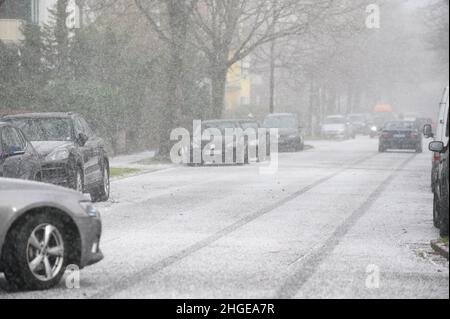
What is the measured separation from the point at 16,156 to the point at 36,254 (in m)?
6.80

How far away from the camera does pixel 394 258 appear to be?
12344 mm

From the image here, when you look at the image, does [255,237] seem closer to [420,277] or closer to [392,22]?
[420,277]

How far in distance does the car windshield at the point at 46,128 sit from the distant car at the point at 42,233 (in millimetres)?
9800

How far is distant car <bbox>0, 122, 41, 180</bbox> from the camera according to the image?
15938 millimetres

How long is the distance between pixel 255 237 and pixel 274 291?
4643 millimetres

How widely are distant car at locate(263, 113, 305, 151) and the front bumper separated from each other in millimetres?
39625

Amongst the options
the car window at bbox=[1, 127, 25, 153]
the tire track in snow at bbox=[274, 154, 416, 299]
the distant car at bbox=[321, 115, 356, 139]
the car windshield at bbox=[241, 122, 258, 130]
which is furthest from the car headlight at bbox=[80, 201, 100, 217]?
the distant car at bbox=[321, 115, 356, 139]

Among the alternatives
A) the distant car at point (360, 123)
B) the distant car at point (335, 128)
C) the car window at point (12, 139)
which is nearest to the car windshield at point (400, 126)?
the distant car at point (335, 128)

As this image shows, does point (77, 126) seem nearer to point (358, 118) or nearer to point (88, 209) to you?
point (88, 209)

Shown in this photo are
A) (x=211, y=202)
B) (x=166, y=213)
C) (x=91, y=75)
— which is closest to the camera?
(x=166, y=213)

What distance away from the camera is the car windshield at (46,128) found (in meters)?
20.1

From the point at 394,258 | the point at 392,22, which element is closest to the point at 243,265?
the point at 394,258
